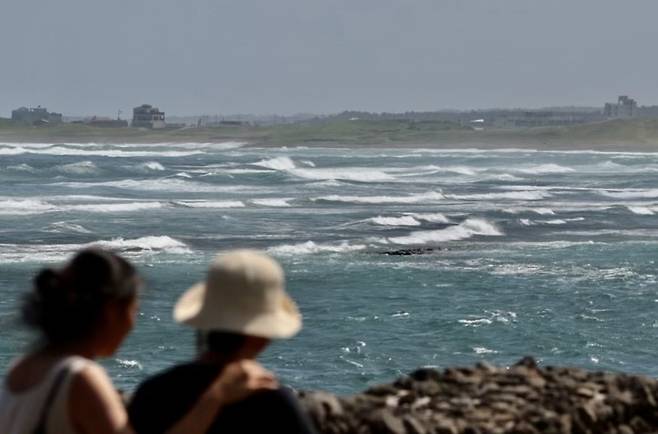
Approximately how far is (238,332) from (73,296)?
0.45 m

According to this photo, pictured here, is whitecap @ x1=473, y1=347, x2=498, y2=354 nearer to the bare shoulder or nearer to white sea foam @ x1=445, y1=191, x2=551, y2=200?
the bare shoulder

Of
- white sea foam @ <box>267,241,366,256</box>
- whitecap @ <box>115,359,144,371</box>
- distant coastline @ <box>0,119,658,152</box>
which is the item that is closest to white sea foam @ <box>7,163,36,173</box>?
white sea foam @ <box>267,241,366,256</box>

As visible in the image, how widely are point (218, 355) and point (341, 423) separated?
3408 mm

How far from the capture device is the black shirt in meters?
4.51

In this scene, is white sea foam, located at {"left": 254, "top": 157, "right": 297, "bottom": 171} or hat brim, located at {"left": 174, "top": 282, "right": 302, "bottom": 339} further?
white sea foam, located at {"left": 254, "top": 157, "right": 297, "bottom": 171}

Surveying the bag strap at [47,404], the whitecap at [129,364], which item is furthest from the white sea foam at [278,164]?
the bag strap at [47,404]

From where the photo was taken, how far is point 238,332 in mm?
4504

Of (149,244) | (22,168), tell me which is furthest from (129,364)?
(22,168)

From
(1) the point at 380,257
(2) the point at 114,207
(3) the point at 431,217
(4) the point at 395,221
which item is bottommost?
(2) the point at 114,207

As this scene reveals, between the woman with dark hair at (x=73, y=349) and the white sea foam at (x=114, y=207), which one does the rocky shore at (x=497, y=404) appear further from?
the white sea foam at (x=114, y=207)

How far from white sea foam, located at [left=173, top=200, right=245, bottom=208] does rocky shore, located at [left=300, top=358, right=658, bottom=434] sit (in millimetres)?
44273

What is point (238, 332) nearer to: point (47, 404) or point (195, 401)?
point (195, 401)

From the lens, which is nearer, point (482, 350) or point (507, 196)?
point (482, 350)

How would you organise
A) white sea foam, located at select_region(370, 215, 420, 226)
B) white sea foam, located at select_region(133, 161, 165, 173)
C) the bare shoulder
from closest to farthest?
the bare shoulder < white sea foam, located at select_region(370, 215, 420, 226) < white sea foam, located at select_region(133, 161, 165, 173)
